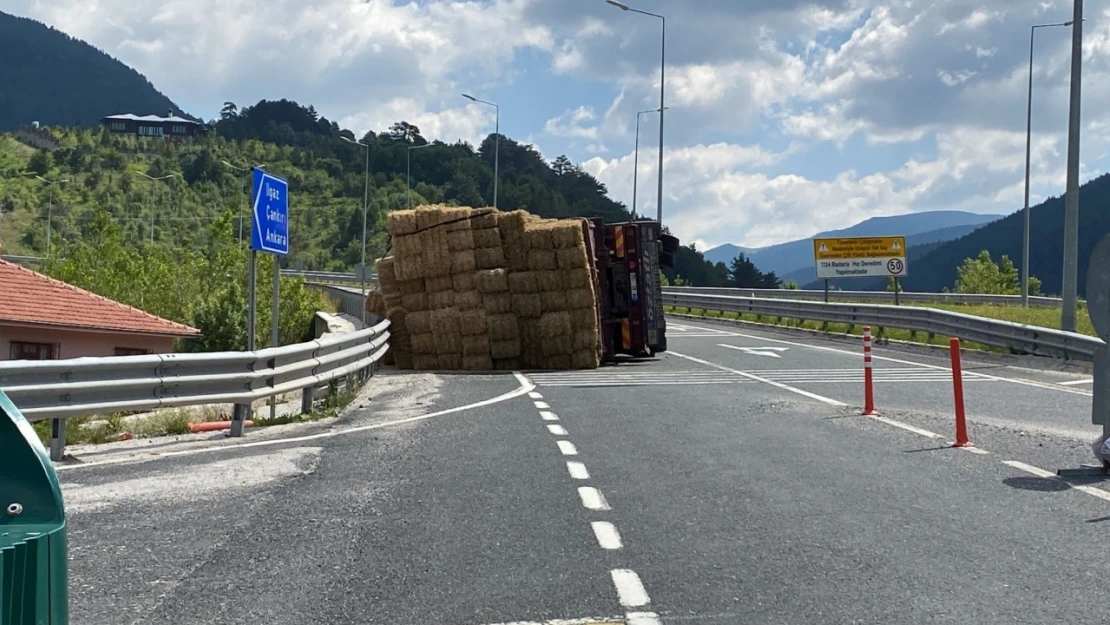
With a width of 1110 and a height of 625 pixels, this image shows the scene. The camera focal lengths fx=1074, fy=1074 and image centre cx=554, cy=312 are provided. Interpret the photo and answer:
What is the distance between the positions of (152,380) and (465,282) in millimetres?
9752

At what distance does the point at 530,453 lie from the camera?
941 cm

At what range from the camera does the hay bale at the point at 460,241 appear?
19766 millimetres

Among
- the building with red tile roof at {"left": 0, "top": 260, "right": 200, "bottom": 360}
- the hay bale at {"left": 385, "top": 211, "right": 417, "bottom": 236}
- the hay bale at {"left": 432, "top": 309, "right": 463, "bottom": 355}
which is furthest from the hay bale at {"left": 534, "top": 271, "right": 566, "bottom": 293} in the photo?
the building with red tile roof at {"left": 0, "top": 260, "right": 200, "bottom": 360}

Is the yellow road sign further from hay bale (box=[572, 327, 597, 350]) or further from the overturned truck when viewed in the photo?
the overturned truck

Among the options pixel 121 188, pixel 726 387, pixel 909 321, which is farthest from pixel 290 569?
pixel 121 188

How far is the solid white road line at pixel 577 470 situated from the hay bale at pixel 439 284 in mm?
11302

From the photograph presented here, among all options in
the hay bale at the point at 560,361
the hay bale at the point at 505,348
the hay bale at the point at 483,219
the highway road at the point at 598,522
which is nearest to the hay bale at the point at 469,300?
the hay bale at the point at 505,348

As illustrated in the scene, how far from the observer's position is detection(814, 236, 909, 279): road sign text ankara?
130ft

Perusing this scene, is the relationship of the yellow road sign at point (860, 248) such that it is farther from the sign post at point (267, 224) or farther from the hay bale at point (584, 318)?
the sign post at point (267, 224)

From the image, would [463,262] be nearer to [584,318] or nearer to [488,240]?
[488,240]

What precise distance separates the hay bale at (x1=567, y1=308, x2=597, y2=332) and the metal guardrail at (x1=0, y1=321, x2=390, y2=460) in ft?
23.6

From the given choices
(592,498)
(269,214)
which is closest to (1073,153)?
(269,214)

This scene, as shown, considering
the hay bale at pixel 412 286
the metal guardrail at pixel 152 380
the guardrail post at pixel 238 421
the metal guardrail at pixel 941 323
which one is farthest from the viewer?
the metal guardrail at pixel 941 323

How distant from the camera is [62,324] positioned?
37188 millimetres
